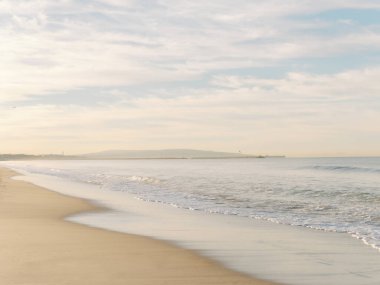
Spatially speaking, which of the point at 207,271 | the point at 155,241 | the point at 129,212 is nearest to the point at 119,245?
the point at 155,241

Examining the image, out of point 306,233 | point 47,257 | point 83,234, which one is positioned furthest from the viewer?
point 306,233

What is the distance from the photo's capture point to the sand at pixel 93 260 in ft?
27.2

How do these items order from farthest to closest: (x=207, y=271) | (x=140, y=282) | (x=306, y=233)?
(x=306, y=233)
(x=207, y=271)
(x=140, y=282)

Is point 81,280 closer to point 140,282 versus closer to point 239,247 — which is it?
point 140,282

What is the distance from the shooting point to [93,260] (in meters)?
9.66

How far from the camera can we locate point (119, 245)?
11383 mm

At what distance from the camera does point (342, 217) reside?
59.2 feet

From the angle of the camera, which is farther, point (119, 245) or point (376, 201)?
point (376, 201)

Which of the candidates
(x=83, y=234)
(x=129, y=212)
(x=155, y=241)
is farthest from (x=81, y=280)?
(x=129, y=212)

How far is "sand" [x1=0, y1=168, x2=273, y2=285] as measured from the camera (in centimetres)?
829

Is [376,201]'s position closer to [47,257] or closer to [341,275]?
[341,275]

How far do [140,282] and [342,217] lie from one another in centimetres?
1159

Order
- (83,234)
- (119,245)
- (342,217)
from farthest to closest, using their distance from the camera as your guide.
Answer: (342,217)
(83,234)
(119,245)

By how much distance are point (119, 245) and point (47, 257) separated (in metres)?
1.96
